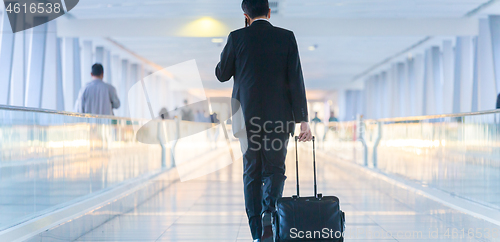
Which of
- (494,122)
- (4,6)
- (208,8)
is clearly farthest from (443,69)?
(494,122)

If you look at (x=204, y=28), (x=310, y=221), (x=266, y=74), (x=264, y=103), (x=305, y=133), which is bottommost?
(x=310, y=221)

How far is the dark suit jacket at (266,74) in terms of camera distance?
271 centimetres

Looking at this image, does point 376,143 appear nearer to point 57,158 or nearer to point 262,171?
point 57,158

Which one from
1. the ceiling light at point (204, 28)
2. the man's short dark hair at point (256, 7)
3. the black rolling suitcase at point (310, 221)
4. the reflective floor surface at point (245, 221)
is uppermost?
the ceiling light at point (204, 28)

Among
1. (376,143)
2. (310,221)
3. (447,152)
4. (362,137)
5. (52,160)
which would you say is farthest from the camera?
(362,137)

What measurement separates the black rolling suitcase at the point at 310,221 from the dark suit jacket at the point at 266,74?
449mm

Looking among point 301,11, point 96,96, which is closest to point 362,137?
point 301,11

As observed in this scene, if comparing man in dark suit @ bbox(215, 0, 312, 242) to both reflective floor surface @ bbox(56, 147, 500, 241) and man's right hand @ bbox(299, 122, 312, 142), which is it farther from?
reflective floor surface @ bbox(56, 147, 500, 241)

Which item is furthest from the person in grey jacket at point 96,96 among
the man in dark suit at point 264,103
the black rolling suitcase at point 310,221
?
the black rolling suitcase at point 310,221

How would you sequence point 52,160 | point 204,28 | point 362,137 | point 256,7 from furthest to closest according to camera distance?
point 204,28 < point 362,137 < point 52,160 < point 256,7

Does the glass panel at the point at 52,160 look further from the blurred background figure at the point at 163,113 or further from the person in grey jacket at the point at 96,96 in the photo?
the blurred background figure at the point at 163,113

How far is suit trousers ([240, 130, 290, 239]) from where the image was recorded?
2693 millimetres

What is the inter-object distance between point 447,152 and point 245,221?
2.15 meters

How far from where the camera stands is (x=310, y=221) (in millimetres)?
2385
